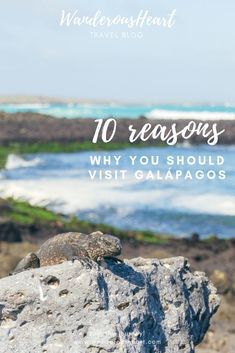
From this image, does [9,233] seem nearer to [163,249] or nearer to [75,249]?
[163,249]

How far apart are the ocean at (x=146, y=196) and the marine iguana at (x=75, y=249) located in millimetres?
11753

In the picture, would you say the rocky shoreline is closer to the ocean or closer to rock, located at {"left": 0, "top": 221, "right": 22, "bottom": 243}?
rock, located at {"left": 0, "top": 221, "right": 22, "bottom": 243}

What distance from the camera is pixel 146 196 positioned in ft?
74.2

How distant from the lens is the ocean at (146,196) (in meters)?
18.9

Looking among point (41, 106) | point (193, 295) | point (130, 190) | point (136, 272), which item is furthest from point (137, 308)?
point (41, 106)

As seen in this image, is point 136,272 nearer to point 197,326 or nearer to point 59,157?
point 197,326

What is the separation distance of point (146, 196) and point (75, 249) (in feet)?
57.3

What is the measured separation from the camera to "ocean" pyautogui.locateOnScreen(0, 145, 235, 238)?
18.9 metres

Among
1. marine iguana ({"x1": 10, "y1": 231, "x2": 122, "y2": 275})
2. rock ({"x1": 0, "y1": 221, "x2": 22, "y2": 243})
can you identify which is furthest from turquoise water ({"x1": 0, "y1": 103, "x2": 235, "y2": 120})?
marine iguana ({"x1": 10, "y1": 231, "x2": 122, "y2": 275})

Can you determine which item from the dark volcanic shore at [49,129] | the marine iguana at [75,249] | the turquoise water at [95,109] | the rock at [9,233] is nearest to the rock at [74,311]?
the marine iguana at [75,249]

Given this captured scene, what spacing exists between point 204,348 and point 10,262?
11.6 ft

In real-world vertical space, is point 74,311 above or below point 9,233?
below

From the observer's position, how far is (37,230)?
17719 mm

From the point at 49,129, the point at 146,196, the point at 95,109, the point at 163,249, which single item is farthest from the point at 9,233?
the point at 95,109
